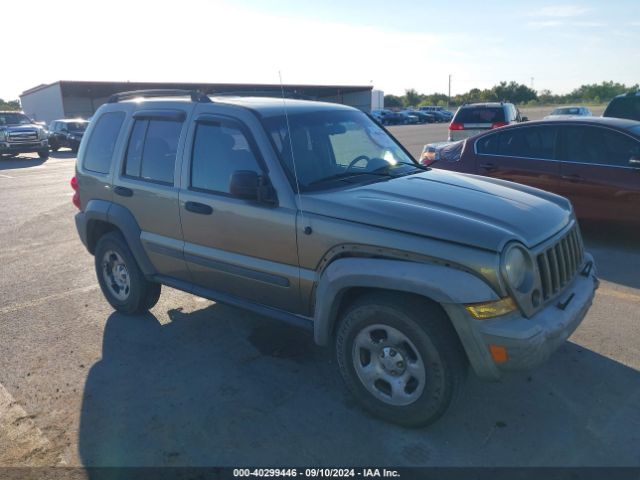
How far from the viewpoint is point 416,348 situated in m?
3.02

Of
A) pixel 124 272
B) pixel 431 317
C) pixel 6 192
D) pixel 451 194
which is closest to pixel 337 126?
pixel 451 194

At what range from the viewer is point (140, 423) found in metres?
3.34

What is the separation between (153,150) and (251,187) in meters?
1.41

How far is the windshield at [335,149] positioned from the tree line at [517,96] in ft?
249

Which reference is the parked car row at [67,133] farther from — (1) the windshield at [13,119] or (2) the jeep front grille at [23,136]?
(2) the jeep front grille at [23,136]

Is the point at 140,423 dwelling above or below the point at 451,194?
below

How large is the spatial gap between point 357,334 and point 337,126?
1.85m

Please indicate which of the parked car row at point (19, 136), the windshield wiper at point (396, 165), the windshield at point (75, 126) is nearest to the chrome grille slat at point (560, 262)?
the windshield wiper at point (396, 165)

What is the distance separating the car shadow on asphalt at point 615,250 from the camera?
5.52 meters

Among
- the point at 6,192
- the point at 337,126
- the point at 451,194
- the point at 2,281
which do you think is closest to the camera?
the point at 451,194

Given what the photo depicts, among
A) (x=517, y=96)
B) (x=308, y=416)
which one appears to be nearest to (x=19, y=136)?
(x=308, y=416)

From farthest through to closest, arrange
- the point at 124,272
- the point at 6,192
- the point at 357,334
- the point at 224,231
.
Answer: the point at 6,192 < the point at 124,272 < the point at 224,231 < the point at 357,334

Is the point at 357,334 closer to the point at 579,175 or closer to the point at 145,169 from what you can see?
the point at 145,169

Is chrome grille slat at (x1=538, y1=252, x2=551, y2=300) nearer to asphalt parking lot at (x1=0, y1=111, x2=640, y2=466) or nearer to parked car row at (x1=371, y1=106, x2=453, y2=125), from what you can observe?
asphalt parking lot at (x1=0, y1=111, x2=640, y2=466)
